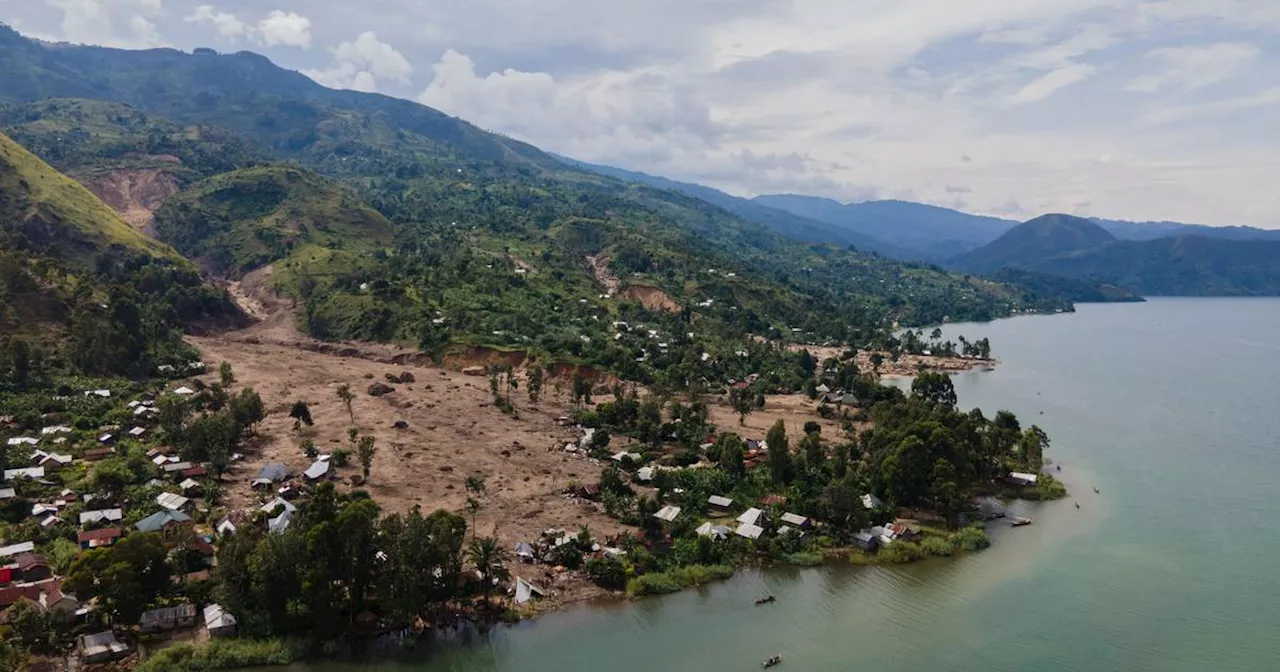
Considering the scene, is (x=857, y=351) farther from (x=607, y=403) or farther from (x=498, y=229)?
(x=498, y=229)

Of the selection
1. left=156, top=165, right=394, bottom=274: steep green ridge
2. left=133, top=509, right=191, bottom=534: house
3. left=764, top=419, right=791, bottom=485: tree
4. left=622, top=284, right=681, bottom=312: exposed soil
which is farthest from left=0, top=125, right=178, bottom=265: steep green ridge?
left=764, top=419, right=791, bottom=485: tree

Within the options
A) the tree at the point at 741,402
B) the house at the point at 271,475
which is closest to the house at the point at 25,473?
the house at the point at 271,475

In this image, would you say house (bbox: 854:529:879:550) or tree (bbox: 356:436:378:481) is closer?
house (bbox: 854:529:879:550)

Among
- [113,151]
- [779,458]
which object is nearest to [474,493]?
[779,458]

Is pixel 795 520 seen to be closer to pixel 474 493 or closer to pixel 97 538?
pixel 474 493

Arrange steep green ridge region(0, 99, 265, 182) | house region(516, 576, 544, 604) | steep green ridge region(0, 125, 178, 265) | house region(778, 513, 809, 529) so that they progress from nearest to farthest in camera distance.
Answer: house region(516, 576, 544, 604) < house region(778, 513, 809, 529) < steep green ridge region(0, 125, 178, 265) < steep green ridge region(0, 99, 265, 182)

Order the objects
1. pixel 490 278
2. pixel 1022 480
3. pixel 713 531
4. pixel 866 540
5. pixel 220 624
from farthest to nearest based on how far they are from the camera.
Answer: pixel 490 278
pixel 1022 480
pixel 866 540
pixel 713 531
pixel 220 624

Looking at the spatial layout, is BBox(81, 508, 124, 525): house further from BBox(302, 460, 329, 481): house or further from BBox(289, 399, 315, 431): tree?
BBox(289, 399, 315, 431): tree
